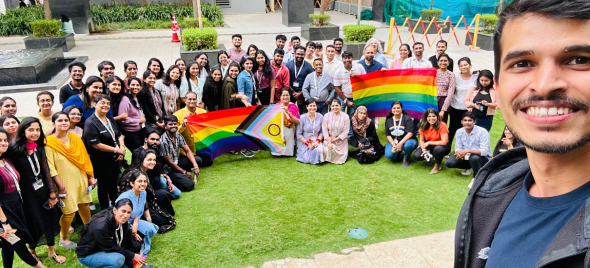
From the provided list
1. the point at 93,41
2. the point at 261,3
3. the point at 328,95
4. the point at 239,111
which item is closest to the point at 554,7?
the point at 239,111

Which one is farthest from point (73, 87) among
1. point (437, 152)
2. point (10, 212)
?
point (437, 152)

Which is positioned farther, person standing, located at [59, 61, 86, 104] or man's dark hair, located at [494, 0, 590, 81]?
person standing, located at [59, 61, 86, 104]

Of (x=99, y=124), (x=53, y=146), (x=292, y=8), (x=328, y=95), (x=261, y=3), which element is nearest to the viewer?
(x=53, y=146)

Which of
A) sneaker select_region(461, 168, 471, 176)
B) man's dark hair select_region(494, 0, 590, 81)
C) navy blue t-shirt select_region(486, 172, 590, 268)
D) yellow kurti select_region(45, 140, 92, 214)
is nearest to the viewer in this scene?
man's dark hair select_region(494, 0, 590, 81)

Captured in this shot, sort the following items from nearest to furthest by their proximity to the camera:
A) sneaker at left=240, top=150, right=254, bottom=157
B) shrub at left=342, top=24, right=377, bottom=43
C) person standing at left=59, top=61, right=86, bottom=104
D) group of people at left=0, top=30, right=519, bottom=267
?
group of people at left=0, top=30, right=519, bottom=267 < person standing at left=59, top=61, right=86, bottom=104 < sneaker at left=240, top=150, right=254, bottom=157 < shrub at left=342, top=24, right=377, bottom=43

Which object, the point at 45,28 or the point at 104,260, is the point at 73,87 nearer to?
the point at 104,260

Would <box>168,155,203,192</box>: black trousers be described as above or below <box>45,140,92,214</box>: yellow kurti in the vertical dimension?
below

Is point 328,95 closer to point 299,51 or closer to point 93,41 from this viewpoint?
point 299,51

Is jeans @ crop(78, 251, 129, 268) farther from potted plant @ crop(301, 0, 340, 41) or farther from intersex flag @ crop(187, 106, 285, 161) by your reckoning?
potted plant @ crop(301, 0, 340, 41)

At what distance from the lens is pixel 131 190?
4.68m

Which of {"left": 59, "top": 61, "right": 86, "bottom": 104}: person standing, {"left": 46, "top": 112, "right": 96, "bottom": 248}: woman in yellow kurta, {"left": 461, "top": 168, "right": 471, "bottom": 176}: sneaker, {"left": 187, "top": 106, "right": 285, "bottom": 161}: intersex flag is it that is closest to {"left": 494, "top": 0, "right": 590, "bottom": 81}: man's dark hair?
{"left": 46, "top": 112, "right": 96, "bottom": 248}: woman in yellow kurta

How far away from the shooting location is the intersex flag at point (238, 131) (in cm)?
704

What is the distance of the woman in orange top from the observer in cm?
673

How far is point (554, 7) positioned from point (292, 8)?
65.8 ft
